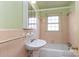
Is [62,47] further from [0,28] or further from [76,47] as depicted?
[0,28]

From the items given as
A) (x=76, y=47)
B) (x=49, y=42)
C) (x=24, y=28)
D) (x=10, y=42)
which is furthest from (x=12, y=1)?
(x=76, y=47)

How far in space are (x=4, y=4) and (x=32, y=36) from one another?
1.78ft

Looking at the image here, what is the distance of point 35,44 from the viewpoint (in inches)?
64.1

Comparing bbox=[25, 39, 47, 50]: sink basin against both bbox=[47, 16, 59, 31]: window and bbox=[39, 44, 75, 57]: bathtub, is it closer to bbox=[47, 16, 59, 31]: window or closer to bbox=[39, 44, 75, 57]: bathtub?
bbox=[39, 44, 75, 57]: bathtub

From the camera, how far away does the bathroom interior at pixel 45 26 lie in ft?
5.02

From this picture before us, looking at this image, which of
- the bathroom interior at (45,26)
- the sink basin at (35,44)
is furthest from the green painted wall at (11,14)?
the sink basin at (35,44)

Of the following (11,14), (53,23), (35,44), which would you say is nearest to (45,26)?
(53,23)

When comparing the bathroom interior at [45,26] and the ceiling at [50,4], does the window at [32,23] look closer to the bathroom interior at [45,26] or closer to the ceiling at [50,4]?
the bathroom interior at [45,26]

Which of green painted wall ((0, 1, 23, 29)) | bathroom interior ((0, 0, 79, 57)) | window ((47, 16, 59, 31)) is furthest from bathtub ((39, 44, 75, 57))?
green painted wall ((0, 1, 23, 29))

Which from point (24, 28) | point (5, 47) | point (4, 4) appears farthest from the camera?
point (24, 28)

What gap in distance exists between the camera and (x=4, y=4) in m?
1.44

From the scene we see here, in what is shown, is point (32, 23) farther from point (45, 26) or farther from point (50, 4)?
point (50, 4)

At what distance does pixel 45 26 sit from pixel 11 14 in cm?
45

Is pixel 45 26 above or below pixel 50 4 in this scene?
below
